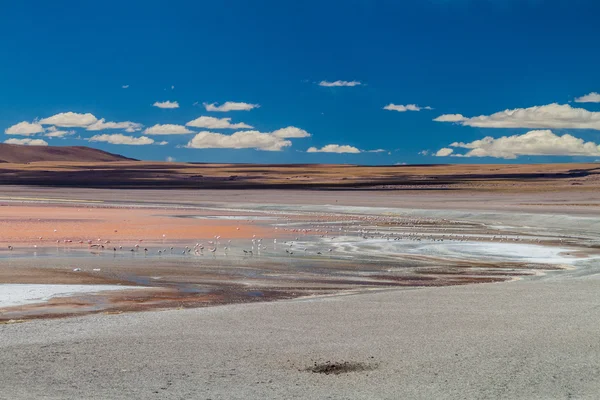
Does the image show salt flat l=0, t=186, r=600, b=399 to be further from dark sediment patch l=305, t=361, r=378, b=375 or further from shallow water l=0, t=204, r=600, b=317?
shallow water l=0, t=204, r=600, b=317

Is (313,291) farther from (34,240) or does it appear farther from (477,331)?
(34,240)

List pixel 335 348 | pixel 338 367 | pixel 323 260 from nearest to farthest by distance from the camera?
pixel 338 367 < pixel 335 348 < pixel 323 260

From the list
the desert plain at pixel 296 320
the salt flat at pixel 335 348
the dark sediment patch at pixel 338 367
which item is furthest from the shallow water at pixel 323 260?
the dark sediment patch at pixel 338 367

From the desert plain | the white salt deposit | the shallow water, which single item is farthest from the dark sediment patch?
the white salt deposit

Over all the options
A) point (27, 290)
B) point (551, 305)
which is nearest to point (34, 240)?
point (27, 290)

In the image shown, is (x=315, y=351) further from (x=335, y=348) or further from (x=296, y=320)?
(x=296, y=320)

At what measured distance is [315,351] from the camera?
11.0 meters

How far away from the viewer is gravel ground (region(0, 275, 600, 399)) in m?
9.19

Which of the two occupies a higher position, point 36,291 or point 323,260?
point 36,291

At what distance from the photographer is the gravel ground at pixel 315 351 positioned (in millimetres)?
9188

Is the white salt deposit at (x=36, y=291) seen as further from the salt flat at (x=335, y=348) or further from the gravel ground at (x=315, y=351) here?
the gravel ground at (x=315, y=351)

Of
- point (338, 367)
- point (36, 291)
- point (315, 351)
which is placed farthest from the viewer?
point (36, 291)

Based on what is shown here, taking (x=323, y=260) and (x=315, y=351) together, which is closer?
(x=315, y=351)

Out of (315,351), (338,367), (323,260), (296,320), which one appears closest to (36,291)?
(296,320)
